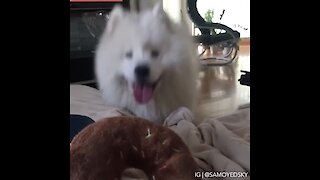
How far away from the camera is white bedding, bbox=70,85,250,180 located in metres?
1.06

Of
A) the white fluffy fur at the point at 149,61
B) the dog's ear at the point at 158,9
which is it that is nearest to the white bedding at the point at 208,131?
the white fluffy fur at the point at 149,61

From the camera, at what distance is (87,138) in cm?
101

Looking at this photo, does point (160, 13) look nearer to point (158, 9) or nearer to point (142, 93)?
point (158, 9)

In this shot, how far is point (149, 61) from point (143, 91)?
0.08 m

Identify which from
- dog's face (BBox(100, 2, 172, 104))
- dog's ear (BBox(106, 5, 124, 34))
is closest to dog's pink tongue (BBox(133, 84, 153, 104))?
dog's face (BBox(100, 2, 172, 104))

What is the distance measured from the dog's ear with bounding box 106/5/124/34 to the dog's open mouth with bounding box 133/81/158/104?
14 cm

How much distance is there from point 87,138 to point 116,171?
0.10 metres

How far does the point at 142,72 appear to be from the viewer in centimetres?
103

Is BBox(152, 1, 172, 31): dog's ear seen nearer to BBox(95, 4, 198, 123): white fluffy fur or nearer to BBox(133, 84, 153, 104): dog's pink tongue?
BBox(95, 4, 198, 123): white fluffy fur

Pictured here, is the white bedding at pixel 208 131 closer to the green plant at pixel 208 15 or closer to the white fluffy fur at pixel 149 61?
the white fluffy fur at pixel 149 61

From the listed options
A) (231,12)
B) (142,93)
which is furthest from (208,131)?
(231,12)

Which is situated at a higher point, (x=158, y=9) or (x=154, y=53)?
(x=158, y=9)
